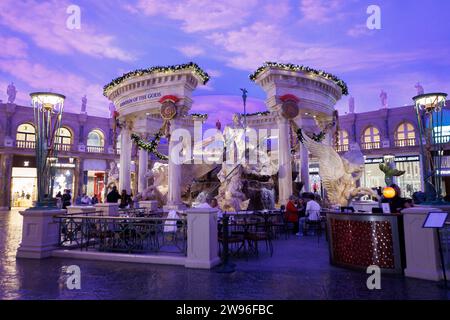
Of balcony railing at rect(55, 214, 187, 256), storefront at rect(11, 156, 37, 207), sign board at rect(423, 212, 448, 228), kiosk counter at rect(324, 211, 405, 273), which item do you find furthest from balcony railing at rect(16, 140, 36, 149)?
sign board at rect(423, 212, 448, 228)

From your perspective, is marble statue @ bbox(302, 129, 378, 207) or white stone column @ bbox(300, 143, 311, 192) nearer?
marble statue @ bbox(302, 129, 378, 207)

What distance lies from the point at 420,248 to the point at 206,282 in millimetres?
3509

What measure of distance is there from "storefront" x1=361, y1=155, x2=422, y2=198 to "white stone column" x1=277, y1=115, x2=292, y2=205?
51.9 ft

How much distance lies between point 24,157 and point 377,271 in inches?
1187

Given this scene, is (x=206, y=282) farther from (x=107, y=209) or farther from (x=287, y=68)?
(x=287, y=68)

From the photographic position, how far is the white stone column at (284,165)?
13344mm

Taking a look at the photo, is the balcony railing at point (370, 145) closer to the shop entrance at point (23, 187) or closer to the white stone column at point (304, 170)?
the white stone column at point (304, 170)

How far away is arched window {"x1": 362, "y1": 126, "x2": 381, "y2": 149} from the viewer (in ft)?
90.9

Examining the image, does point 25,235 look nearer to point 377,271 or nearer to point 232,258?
point 232,258

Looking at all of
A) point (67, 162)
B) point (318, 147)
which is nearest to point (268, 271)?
point (318, 147)

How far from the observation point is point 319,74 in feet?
47.0

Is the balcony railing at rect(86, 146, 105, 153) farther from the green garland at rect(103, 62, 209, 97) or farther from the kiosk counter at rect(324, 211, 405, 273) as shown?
the kiosk counter at rect(324, 211, 405, 273)

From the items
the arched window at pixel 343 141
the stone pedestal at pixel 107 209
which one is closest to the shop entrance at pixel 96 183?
the stone pedestal at pixel 107 209

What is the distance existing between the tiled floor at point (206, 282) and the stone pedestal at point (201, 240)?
0.84ft
